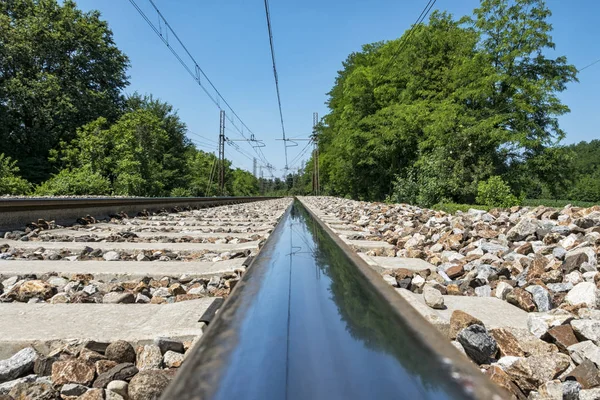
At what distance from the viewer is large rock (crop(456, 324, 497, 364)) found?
1.20 meters

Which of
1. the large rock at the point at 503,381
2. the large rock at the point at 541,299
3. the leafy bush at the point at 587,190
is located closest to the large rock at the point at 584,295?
the large rock at the point at 541,299

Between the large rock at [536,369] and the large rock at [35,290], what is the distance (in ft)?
6.60

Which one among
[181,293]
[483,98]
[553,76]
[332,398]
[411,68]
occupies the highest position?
[411,68]

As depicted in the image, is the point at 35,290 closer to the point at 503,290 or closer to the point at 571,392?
the point at 571,392

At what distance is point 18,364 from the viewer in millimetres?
1060

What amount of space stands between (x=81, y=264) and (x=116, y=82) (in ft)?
104

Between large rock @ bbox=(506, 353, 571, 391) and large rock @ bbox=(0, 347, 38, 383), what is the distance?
145cm

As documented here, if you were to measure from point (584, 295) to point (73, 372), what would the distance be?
2.13 metres

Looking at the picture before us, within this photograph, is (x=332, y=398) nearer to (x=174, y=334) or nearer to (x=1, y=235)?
(x=174, y=334)

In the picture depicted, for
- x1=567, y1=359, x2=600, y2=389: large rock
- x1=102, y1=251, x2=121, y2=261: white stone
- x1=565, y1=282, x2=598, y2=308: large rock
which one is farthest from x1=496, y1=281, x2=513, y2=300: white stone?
x1=102, y1=251, x2=121, y2=261: white stone

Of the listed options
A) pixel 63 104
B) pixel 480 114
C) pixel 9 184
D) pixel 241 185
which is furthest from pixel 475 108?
pixel 241 185

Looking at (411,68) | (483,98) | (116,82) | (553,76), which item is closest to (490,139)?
(483,98)

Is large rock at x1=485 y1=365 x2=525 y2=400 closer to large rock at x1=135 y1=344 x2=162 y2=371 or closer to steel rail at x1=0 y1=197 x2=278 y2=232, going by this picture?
large rock at x1=135 y1=344 x2=162 y2=371

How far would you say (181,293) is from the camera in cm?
185
